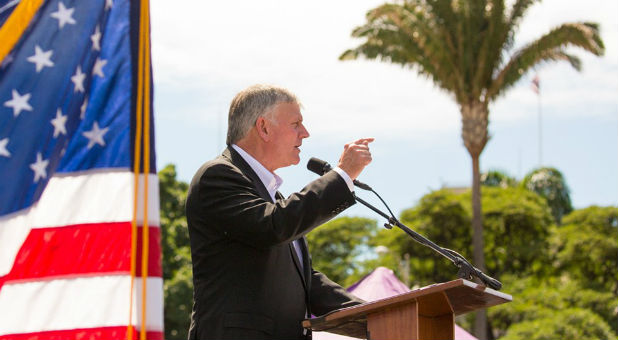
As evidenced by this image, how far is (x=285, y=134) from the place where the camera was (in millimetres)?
3924

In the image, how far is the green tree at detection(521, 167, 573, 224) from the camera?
5659 centimetres

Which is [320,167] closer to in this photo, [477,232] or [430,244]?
[430,244]

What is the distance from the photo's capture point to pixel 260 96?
13.0ft

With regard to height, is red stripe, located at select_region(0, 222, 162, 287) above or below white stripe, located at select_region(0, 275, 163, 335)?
above

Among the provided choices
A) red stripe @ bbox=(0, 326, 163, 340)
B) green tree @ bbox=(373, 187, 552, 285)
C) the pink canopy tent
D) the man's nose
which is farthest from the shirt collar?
green tree @ bbox=(373, 187, 552, 285)

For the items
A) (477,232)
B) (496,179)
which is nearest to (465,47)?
(477,232)

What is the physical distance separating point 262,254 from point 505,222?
103 feet

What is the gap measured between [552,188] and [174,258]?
30.1 meters

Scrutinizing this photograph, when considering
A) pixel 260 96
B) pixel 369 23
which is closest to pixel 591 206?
pixel 369 23

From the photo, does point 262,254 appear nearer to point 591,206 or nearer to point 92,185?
point 92,185

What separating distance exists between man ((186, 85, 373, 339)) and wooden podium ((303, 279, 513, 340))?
0.20 metres

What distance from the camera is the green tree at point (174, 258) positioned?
32969mm

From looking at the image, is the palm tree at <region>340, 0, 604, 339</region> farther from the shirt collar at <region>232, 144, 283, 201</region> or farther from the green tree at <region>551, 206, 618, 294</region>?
the shirt collar at <region>232, 144, 283, 201</region>

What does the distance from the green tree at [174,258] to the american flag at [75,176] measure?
2727 centimetres
